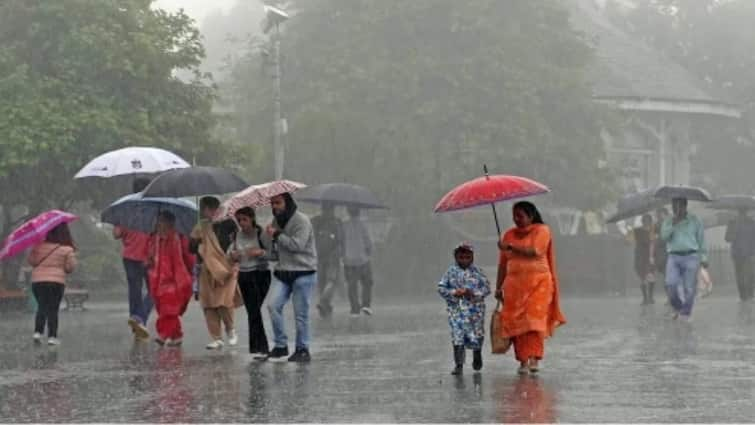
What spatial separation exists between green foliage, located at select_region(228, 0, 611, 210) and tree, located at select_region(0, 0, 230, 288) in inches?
280

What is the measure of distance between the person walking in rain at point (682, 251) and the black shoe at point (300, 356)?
7.65 m

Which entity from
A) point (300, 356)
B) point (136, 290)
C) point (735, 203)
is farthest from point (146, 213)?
point (735, 203)

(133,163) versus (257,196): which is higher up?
(133,163)

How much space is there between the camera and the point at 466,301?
14250mm

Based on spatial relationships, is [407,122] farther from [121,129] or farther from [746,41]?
[746,41]

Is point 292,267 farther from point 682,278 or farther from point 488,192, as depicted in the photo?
point 682,278

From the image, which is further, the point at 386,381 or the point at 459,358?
the point at 459,358

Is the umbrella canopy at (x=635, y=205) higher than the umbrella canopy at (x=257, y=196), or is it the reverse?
the umbrella canopy at (x=635, y=205)

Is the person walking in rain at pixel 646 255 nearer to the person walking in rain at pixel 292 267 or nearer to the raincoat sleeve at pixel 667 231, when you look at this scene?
the raincoat sleeve at pixel 667 231

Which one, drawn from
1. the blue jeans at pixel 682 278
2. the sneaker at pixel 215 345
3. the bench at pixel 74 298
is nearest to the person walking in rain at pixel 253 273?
the sneaker at pixel 215 345

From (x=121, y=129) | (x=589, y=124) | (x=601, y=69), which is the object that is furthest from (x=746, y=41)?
(x=121, y=129)

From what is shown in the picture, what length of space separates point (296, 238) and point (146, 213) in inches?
146

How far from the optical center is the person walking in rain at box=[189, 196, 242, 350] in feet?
56.0

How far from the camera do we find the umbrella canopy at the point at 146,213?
60.6 feet
